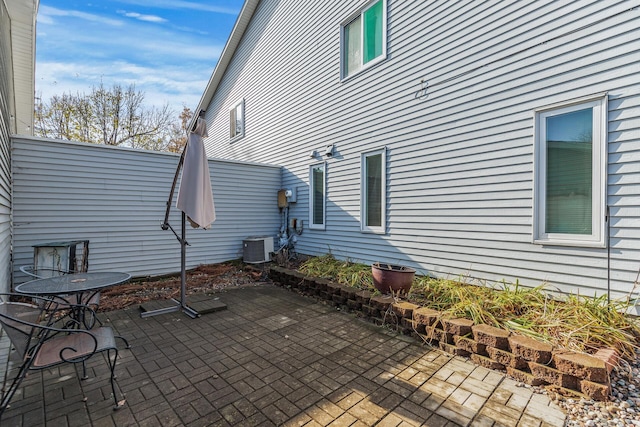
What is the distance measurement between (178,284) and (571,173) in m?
6.72

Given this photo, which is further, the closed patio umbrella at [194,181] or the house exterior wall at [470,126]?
the closed patio umbrella at [194,181]

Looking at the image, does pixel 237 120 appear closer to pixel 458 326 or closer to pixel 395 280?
pixel 395 280

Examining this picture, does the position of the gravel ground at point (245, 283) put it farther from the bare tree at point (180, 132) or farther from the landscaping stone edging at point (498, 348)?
the bare tree at point (180, 132)

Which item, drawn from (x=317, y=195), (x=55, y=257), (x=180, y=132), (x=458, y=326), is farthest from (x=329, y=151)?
(x=180, y=132)

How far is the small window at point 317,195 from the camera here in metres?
7.11

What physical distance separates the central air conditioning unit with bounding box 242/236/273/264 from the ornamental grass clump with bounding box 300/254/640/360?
422cm

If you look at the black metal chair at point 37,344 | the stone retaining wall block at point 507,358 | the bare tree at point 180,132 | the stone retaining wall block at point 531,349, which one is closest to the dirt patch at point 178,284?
the black metal chair at point 37,344

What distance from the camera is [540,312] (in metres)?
3.18

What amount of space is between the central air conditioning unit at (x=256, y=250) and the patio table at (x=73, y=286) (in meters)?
4.07

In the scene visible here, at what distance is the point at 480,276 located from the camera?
426 centimetres

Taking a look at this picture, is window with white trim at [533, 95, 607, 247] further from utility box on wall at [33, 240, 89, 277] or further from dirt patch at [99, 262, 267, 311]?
utility box on wall at [33, 240, 89, 277]

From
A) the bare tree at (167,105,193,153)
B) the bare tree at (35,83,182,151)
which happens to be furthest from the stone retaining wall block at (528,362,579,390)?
the bare tree at (167,105,193,153)

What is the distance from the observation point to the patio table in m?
2.45

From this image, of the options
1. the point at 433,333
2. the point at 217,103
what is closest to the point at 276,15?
the point at 217,103
